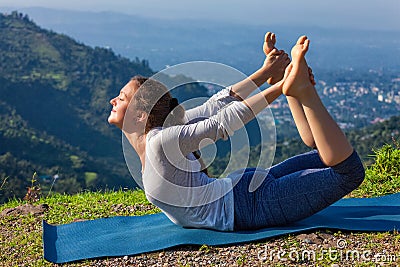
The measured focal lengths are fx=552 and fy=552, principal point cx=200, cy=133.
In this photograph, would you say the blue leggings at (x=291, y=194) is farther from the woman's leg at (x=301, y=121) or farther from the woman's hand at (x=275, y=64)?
the woman's hand at (x=275, y=64)

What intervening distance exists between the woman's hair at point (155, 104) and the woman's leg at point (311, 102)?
72 cm

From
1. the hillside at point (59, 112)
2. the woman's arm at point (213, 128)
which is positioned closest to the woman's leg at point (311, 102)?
the woman's arm at point (213, 128)

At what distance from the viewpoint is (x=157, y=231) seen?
383cm

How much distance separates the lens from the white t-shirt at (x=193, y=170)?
323 cm

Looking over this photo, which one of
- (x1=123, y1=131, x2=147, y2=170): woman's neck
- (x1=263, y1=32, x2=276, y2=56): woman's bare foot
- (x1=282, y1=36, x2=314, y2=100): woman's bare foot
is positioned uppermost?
(x1=263, y1=32, x2=276, y2=56): woman's bare foot

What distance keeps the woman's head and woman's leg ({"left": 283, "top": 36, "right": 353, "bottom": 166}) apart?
0.72 m

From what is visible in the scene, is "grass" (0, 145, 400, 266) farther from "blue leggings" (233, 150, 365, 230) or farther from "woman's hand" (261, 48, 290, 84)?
"woman's hand" (261, 48, 290, 84)

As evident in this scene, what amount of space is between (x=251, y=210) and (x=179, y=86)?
94 cm

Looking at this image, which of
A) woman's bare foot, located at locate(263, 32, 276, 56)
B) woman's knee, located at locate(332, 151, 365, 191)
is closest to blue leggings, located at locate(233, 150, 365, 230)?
woman's knee, located at locate(332, 151, 365, 191)

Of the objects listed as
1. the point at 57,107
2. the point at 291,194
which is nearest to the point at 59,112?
the point at 57,107

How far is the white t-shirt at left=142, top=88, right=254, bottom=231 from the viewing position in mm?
3232

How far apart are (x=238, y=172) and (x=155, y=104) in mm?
744

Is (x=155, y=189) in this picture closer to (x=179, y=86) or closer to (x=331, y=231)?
(x=179, y=86)

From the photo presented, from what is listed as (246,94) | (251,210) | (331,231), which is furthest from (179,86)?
(331,231)
